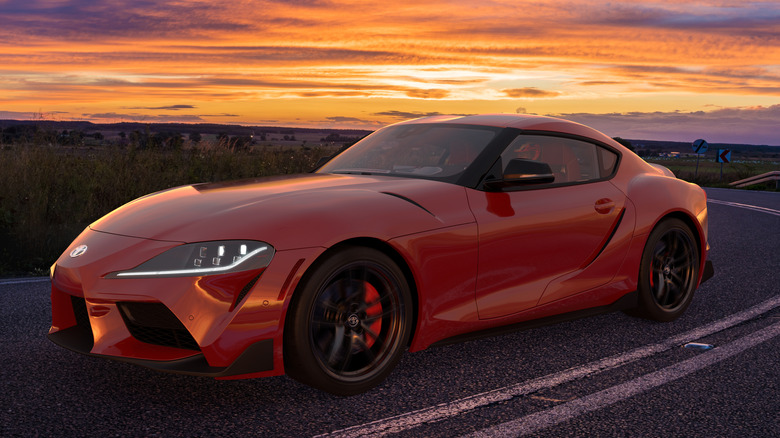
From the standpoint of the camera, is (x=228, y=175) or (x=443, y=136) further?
(x=228, y=175)

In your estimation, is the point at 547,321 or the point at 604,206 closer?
the point at 547,321

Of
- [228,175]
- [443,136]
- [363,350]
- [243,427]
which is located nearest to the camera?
[243,427]

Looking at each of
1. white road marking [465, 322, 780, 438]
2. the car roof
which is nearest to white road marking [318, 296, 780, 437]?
white road marking [465, 322, 780, 438]

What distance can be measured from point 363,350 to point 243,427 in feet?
2.61

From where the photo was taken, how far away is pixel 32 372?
13.6ft

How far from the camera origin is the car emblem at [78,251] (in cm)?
388

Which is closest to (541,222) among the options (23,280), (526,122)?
(526,122)

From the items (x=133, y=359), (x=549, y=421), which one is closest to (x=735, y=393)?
(x=549, y=421)

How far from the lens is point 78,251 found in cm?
393

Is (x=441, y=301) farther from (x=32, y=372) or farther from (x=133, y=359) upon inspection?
(x=32, y=372)

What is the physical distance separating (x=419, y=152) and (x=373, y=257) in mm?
1414

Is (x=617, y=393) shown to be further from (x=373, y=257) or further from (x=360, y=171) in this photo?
(x=360, y=171)

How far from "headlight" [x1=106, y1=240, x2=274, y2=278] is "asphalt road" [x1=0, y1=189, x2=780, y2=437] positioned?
678mm

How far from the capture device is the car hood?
3598 millimetres
